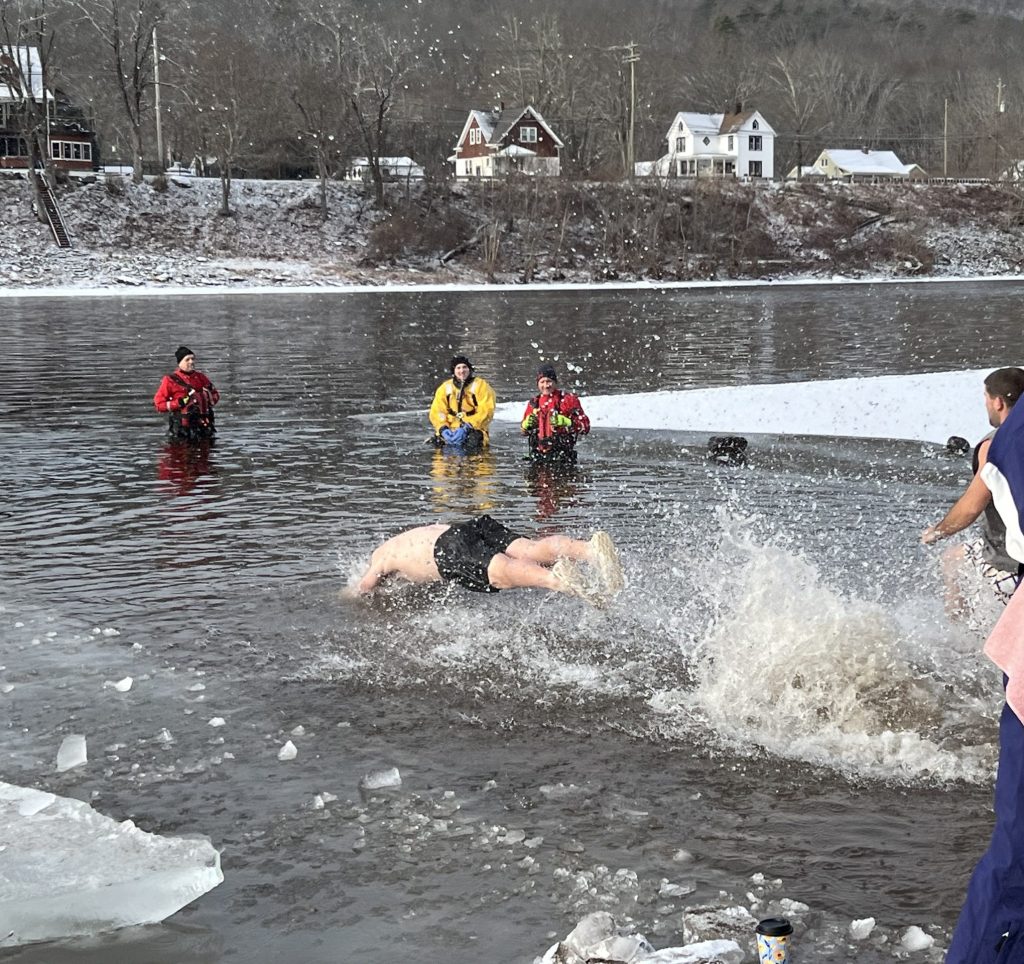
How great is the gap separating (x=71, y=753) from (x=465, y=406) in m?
8.68

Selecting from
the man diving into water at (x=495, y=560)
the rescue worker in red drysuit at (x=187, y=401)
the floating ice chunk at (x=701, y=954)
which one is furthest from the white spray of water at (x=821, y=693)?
the rescue worker in red drysuit at (x=187, y=401)

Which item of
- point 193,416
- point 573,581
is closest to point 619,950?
point 573,581

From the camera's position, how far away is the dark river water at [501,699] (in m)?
4.39

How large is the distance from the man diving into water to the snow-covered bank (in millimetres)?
45096

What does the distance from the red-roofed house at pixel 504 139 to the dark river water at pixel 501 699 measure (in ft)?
250

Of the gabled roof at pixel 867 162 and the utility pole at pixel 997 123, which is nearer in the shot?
the utility pole at pixel 997 123

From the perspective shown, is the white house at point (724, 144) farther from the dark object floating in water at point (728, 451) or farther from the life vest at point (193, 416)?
the dark object floating in water at point (728, 451)

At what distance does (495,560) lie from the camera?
7070 millimetres

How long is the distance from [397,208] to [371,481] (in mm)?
55523

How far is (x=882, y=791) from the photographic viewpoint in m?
5.23

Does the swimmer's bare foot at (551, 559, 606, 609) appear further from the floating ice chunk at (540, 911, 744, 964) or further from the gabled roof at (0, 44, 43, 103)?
the gabled roof at (0, 44, 43, 103)

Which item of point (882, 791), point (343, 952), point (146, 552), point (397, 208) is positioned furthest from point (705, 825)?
Answer: point (397, 208)

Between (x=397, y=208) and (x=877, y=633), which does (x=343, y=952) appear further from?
(x=397, y=208)

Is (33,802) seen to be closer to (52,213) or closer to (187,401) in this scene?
(187,401)
